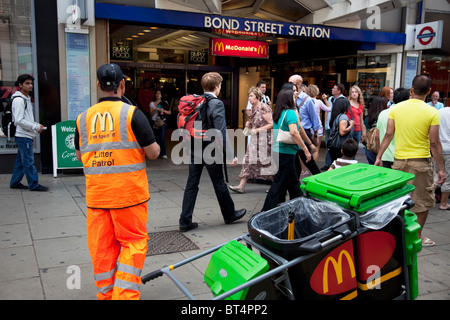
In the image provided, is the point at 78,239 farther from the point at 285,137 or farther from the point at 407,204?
the point at 407,204

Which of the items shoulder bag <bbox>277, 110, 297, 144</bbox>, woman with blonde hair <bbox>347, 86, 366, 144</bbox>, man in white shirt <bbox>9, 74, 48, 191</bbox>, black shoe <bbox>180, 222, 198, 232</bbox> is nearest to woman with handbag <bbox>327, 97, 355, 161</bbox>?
woman with blonde hair <bbox>347, 86, 366, 144</bbox>

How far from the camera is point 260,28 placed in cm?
912

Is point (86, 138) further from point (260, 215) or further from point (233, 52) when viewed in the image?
point (233, 52)

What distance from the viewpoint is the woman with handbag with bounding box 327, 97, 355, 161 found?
21.0 feet

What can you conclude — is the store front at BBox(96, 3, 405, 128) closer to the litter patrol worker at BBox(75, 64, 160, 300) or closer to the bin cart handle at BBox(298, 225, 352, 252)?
the litter patrol worker at BBox(75, 64, 160, 300)

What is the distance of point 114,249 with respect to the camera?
9.73 feet

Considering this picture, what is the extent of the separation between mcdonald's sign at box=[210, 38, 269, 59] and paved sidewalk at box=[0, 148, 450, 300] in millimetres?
3586

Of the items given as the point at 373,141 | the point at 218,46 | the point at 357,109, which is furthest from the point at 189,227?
the point at 218,46

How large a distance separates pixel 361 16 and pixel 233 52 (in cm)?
324

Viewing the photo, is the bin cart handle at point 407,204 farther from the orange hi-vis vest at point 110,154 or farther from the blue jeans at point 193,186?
the blue jeans at point 193,186

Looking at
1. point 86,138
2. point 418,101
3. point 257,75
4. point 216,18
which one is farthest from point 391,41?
point 86,138

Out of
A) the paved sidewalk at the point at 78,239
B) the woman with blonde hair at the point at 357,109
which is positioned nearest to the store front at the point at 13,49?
the paved sidewalk at the point at 78,239

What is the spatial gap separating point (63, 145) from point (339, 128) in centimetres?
511

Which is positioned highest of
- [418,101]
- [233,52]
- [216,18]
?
[216,18]
